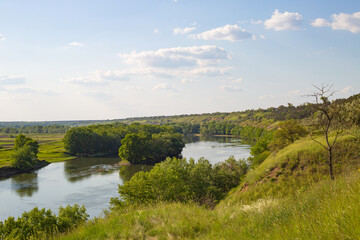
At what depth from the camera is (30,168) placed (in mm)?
75188

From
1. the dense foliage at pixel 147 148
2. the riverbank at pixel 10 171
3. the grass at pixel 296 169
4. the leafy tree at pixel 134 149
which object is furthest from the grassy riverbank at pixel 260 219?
the dense foliage at pixel 147 148

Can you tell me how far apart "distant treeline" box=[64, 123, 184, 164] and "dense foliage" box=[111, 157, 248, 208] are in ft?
162

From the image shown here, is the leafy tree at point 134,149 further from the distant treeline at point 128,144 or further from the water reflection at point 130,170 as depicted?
the water reflection at point 130,170

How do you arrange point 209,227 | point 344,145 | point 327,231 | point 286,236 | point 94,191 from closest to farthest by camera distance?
point 327,231, point 286,236, point 209,227, point 344,145, point 94,191

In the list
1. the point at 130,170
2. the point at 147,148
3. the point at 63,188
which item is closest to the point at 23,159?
the point at 63,188

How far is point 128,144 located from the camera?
291 feet

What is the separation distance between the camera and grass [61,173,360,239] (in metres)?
4.64

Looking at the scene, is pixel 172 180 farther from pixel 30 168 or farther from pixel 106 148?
pixel 106 148

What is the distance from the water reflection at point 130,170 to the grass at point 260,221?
5505 centimetres

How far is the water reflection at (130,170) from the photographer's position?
218 feet

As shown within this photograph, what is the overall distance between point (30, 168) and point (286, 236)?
84066mm

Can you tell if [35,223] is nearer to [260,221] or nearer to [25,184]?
[260,221]

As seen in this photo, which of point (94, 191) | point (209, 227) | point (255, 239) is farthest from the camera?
point (94, 191)

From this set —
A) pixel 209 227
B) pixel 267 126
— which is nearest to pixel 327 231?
pixel 209 227
